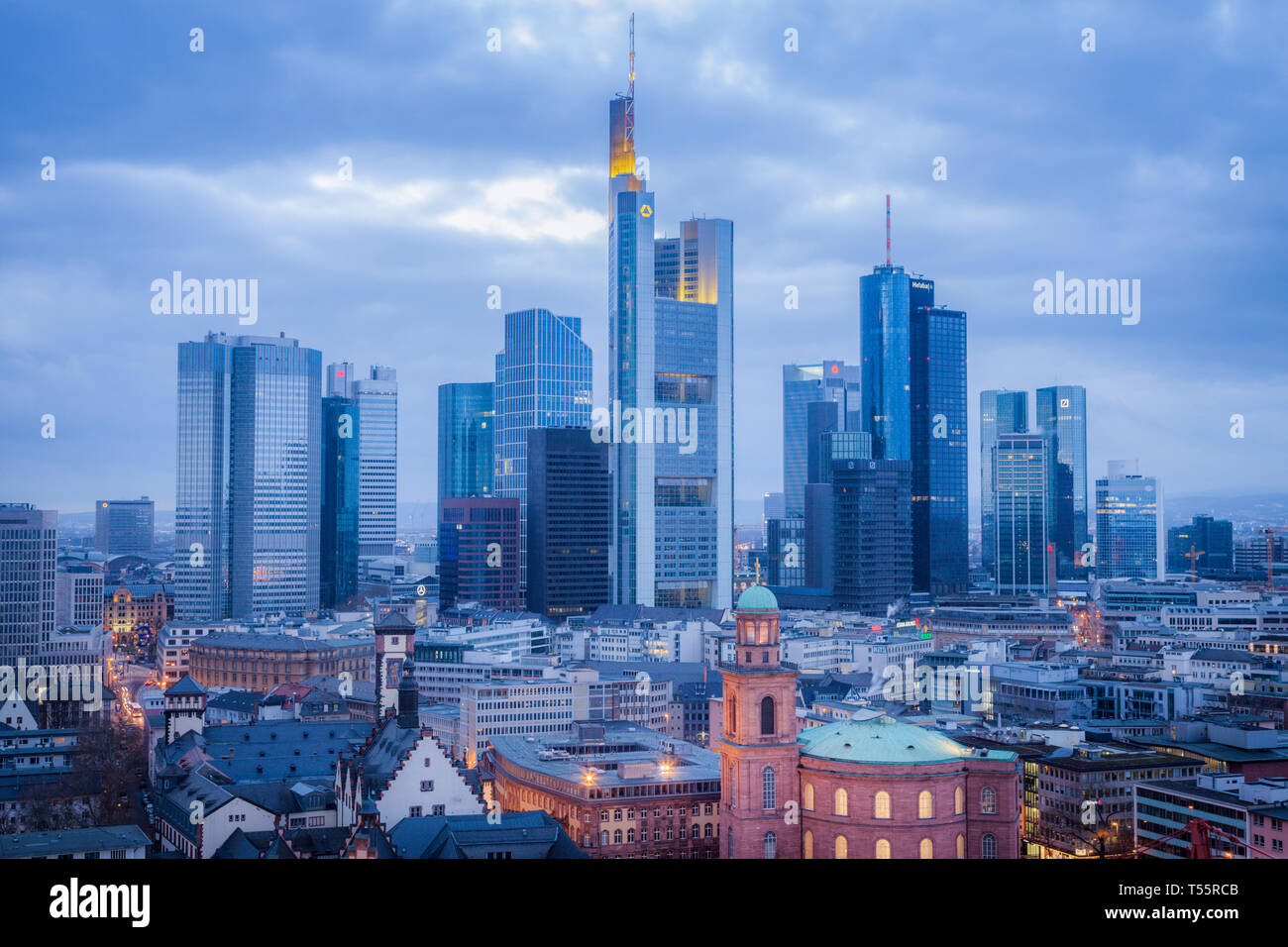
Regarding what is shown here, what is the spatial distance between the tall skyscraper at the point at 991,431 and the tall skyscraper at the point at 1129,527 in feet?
38.0

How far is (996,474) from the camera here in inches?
5256

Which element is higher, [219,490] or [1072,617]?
[219,490]

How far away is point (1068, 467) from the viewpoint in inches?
5551

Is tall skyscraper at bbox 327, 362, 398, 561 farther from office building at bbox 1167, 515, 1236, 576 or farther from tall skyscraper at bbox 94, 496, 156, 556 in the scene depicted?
office building at bbox 1167, 515, 1236, 576

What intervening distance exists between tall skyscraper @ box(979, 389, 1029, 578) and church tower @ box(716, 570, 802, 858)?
4209 inches

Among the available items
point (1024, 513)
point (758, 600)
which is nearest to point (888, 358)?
point (1024, 513)

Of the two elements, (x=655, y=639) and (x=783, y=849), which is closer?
(x=783, y=849)

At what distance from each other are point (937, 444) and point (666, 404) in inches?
2221
